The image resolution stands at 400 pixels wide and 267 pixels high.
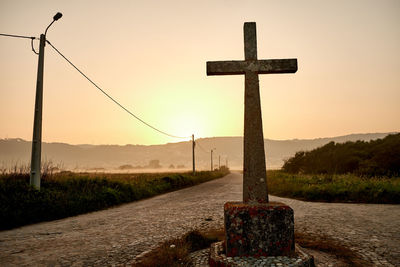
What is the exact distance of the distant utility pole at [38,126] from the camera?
8748 mm

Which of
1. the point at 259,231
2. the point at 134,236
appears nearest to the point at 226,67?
the point at 259,231

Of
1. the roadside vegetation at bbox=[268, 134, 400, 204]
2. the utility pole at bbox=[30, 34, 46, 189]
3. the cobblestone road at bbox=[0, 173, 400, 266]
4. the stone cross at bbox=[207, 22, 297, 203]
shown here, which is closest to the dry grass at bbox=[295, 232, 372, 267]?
the cobblestone road at bbox=[0, 173, 400, 266]

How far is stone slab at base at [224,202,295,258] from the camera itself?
325 centimetres

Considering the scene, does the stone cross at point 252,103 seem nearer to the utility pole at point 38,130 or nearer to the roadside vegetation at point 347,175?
the utility pole at point 38,130

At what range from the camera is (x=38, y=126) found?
9.03 metres

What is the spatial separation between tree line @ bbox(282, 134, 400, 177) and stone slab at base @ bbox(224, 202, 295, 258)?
19.8 m

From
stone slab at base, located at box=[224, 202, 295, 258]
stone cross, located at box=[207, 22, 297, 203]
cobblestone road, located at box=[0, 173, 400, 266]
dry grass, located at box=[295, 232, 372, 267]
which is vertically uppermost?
stone cross, located at box=[207, 22, 297, 203]

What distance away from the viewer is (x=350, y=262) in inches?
138

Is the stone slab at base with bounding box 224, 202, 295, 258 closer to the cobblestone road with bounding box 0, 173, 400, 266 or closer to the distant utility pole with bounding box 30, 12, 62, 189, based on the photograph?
the cobblestone road with bounding box 0, 173, 400, 266

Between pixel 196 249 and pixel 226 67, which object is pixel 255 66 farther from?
pixel 196 249

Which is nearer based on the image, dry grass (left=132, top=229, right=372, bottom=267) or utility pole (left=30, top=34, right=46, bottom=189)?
dry grass (left=132, top=229, right=372, bottom=267)

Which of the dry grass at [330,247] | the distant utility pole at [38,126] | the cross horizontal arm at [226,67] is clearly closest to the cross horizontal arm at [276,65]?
the cross horizontal arm at [226,67]

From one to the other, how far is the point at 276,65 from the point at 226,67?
2.80 ft

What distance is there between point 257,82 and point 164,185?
15.5 metres
